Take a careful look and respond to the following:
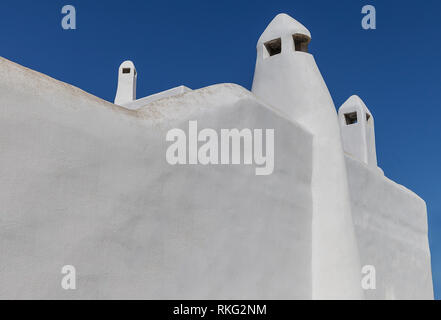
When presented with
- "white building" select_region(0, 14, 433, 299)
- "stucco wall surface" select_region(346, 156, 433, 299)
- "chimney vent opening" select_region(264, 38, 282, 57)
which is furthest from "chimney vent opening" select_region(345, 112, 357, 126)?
"chimney vent opening" select_region(264, 38, 282, 57)

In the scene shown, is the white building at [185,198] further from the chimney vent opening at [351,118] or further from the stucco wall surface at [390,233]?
the chimney vent opening at [351,118]

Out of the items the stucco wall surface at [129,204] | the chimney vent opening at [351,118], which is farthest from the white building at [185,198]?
the chimney vent opening at [351,118]

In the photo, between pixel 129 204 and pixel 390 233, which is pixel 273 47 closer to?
pixel 390 233

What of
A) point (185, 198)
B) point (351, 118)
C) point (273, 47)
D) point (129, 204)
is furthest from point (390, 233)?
point (129, 204)

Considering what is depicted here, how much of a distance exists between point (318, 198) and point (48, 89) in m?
4.86

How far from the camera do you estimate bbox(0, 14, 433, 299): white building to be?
12.9ft

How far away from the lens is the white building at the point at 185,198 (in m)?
3.93

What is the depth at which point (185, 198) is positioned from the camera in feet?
17.5

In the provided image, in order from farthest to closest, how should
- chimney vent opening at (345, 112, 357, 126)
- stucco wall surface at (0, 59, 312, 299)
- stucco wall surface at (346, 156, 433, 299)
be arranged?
chimney vent opening at (345, 112, 357, 126) → stucco wall surface at (346, 156, 433, 299) → stucco wall surface at (0, 59, 312, 299)

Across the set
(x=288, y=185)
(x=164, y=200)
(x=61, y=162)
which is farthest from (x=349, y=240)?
(x=61, y=162)

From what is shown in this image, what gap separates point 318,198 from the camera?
7.64 meters

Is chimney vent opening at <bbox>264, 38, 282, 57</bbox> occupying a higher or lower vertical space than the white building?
higher

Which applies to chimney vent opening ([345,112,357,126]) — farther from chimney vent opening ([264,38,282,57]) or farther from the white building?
chimney vent opening ([264,38,282,57])

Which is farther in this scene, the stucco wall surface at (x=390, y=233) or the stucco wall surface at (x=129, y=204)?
the stucco wall surface at (x=390, y=233)
